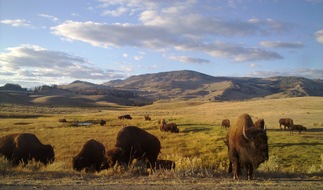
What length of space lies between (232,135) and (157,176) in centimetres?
291

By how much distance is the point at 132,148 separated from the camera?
13609mm

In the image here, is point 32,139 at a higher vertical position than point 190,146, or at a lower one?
higher

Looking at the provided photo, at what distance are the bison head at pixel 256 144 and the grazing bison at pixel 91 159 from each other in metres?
6.34

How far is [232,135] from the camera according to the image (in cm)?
1115

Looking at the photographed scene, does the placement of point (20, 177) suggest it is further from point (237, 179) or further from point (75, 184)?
point (237, 179)

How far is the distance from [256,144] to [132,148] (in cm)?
587

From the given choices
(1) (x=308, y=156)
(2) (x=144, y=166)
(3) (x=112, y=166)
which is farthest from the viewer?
(1) (x=308, y=156)

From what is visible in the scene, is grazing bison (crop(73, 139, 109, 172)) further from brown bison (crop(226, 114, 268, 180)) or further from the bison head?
the bison head

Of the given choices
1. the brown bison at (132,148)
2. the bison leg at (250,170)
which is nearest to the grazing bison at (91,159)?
the brown bison at (132,148)

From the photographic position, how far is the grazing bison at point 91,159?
45.2ft

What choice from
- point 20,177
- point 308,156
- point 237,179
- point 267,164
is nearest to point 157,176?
point 237,179

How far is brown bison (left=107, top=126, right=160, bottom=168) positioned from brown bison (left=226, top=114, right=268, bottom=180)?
13.0 ft

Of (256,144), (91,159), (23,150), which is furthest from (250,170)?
(23,150)

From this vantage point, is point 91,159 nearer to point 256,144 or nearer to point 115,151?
point 115,151
